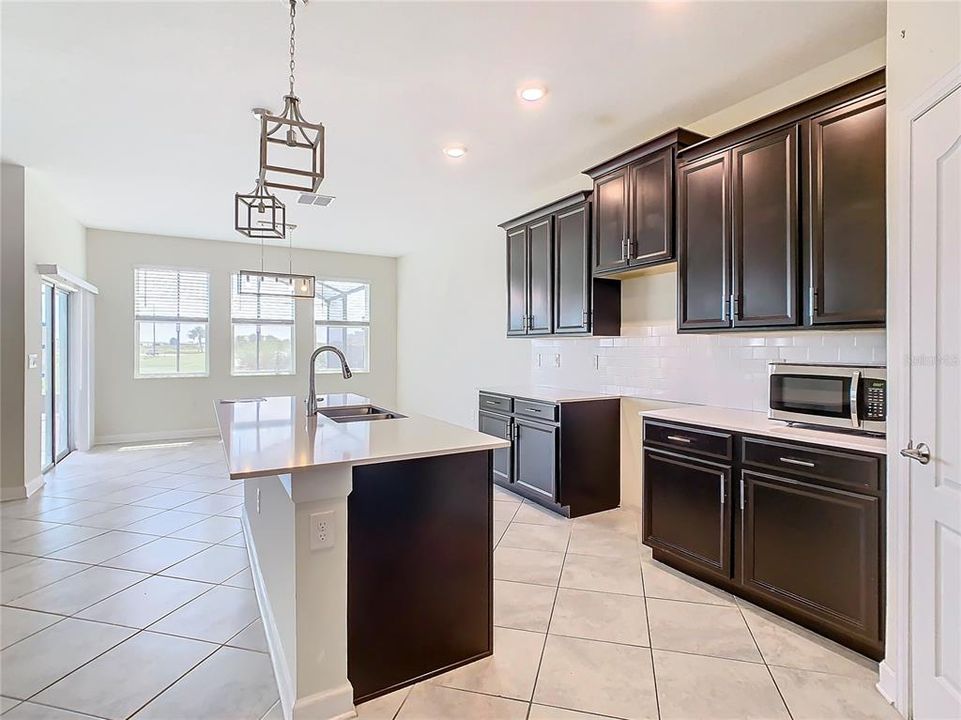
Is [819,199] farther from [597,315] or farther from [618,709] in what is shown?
[618,709]

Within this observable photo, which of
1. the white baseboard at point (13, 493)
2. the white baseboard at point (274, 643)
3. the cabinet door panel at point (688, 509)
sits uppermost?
the cabinet door panel at point (688, 509)

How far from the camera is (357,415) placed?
3314 millimetres

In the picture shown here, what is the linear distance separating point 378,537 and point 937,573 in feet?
6.10

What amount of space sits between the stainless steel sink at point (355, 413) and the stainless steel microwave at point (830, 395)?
7.06 ft

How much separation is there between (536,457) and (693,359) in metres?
1.37

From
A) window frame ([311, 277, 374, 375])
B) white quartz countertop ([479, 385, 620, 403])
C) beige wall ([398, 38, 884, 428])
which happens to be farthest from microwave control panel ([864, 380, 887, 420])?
window frame ([311, 277, 374, 375])

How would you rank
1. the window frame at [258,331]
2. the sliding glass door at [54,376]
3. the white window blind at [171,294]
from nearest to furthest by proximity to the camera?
the sliding glass door at [54,376] < the white window blind at [171,294] < the window frame at [258,331]

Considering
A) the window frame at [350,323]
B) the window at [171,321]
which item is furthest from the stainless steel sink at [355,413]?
the window at [171,321]

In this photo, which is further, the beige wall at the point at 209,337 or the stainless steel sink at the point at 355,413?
the beige wall at the point at 209,337

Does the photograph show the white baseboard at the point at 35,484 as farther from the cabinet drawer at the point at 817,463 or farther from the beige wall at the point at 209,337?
the cabinet drawer at the point at 817,463

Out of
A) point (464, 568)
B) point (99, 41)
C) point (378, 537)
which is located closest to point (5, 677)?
point (378, 537)

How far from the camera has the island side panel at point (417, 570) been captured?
1.85 metres

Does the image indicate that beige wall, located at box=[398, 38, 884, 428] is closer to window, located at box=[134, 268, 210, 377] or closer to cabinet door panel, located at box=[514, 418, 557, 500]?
cabinet door panel, located at box=[514, 418, 557, 500]

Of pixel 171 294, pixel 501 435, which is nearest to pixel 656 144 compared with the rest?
pixel 501 435
